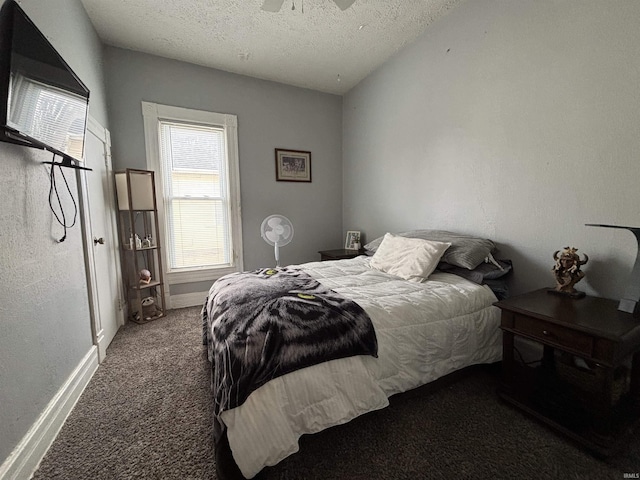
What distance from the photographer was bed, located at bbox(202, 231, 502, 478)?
1.05 meters

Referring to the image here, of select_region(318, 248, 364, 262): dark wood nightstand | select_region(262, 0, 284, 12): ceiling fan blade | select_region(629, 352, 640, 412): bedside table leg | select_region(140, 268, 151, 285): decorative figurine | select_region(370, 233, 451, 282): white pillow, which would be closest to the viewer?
select_region(629, 352, 640, 412): bedside table leg

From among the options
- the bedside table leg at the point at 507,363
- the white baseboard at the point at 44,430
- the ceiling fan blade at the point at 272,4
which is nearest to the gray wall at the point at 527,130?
the bedside table leg at the point at 507,363

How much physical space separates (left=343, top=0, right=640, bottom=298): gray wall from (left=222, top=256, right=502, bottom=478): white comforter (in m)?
0.60

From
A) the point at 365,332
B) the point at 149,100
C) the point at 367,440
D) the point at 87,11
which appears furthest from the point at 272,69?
the point at 367,440

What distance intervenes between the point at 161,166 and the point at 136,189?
0.48 m

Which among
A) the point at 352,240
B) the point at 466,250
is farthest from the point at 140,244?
the point at 466,250

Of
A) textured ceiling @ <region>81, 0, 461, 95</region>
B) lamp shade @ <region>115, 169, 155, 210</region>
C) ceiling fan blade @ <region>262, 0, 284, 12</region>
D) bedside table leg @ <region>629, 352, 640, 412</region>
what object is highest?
textured ceiling @ <region>81, 0, 461, 95</region>

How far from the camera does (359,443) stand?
1.31m

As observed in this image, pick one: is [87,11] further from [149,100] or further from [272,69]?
[272,69]

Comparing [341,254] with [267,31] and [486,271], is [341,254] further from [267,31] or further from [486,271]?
[267,31]

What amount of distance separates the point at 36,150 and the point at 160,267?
1755 mm

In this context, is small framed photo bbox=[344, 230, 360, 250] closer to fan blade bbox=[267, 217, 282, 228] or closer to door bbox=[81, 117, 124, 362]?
fan blade bbox=[267, 217, 282, 228]

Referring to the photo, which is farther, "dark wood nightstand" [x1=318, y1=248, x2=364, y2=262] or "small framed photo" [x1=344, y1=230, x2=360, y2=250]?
"small framed photo" [x1=344, y1=230, x2=360, y2=250]

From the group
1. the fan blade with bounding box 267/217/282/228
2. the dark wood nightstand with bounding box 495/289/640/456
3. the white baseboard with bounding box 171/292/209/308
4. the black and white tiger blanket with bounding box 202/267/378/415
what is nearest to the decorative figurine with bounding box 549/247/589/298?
the dark wood nightstand with bounding box 495/289/640/456
